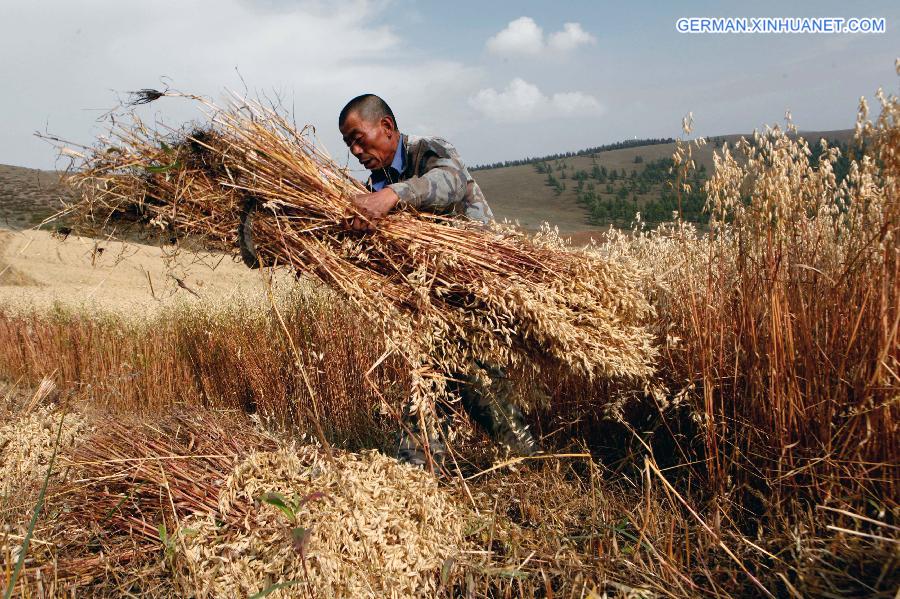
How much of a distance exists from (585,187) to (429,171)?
175 ft

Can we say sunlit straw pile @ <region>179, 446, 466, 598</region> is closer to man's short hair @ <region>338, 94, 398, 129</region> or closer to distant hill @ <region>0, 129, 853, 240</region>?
man's short hair @ <region>338, 94, 398, 129</region>

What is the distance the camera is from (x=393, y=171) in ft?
9.01

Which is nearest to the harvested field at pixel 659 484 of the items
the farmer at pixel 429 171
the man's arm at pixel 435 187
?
the farmer at pixel 429 171

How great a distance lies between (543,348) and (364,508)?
0.94 meters

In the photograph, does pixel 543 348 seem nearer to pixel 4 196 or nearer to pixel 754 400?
pixel 754 400

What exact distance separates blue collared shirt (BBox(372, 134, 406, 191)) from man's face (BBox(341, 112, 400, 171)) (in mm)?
23

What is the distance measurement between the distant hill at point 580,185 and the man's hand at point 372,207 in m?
30.8

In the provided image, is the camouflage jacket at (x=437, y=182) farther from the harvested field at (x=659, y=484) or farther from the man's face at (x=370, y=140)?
the harvested field at (x=659, y=484)

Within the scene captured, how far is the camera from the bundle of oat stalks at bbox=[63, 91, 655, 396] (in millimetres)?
2129

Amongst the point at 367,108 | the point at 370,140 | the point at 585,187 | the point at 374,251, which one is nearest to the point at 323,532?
the point at 374,251

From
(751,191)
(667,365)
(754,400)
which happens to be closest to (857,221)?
(751,191)

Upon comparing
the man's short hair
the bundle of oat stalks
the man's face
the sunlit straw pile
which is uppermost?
the man's short hair

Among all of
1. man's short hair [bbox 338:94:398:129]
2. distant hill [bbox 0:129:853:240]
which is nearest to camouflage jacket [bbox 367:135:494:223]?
man's short hair [bbox 338:94:398:129]

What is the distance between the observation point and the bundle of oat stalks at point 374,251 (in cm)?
213
